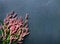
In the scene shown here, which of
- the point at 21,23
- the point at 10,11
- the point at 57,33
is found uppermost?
the point at 10,11

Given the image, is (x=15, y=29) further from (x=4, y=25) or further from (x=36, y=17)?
(x=36, y=17)

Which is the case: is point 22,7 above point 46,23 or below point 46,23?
above

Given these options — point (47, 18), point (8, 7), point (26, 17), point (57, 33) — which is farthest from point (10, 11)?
point (57, 33)

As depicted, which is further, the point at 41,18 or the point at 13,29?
the point at 41,18

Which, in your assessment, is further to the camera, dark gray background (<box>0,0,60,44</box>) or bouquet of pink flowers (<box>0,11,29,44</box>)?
dark gray background (<box>0,0,60,44</box>)
